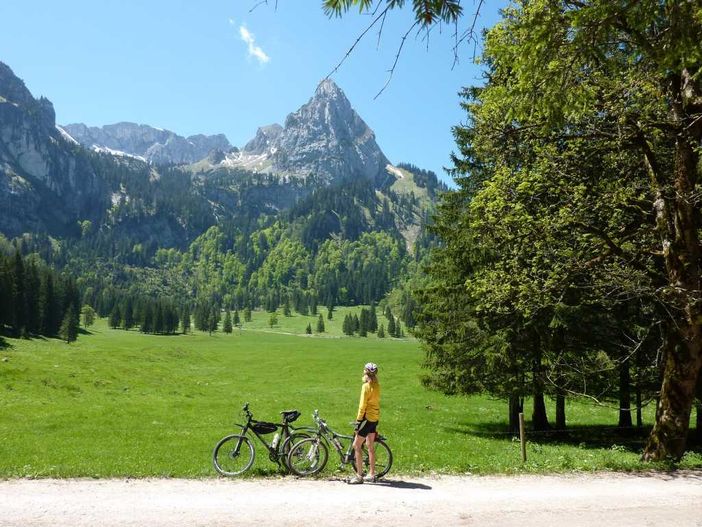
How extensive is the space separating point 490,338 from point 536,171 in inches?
326

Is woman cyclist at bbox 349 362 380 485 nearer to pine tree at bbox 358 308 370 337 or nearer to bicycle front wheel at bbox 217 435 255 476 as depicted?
bicycle front wheel at bbox 217 435 255 476

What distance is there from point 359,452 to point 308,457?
156 cm

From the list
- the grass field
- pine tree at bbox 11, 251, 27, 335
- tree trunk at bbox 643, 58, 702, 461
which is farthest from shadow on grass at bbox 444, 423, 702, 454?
pine tree at bbox 11, 251, 27, 335

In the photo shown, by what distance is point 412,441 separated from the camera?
2161cm

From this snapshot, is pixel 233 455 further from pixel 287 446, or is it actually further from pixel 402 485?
pixel 402 485

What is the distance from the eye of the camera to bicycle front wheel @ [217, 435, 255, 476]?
12.5m

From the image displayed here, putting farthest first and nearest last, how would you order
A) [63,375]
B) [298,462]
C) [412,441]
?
[63,375] < [412,441] < [298,462]

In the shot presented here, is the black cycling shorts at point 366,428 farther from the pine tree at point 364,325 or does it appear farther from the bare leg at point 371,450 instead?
the pine tree at point 364,325

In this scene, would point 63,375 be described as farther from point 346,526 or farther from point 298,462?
point 346,526

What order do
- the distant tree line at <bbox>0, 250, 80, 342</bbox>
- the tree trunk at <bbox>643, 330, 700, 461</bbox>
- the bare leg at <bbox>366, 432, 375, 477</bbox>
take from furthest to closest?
1. the distant tree line at <bbox>0, 250, 80, 342</bbox>
2. the tree trunk at <bbox>643, 330, 700, 461</bbox>
3. the bare leg at <bbox>366, 432, 375, 477</bbox>

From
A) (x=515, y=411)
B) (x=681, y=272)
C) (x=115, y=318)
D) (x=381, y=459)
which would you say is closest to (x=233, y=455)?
(x=381, y=459)

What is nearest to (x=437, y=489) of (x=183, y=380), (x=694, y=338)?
(x=694, y=338)

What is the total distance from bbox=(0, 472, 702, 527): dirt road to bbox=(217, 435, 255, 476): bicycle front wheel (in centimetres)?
59

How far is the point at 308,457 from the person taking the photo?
41.2ft
